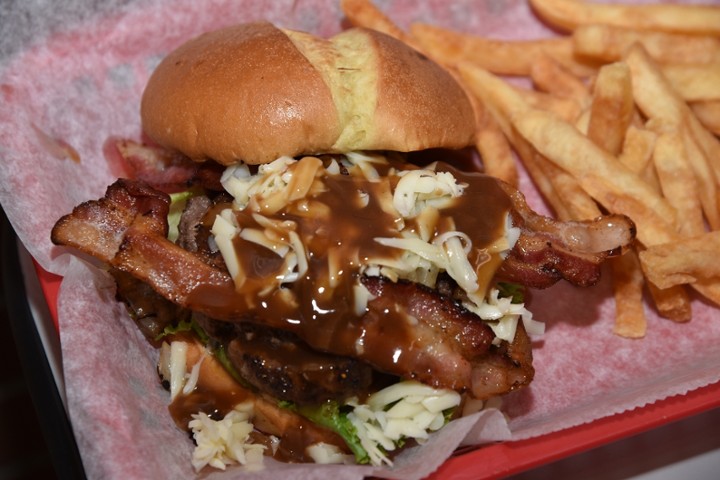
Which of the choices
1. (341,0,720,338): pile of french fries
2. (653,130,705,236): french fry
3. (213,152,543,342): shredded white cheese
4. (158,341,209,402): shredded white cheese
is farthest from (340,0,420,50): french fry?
(158,341,209,402): shredded white cheese

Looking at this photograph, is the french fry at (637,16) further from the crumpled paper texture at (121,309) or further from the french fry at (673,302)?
the french fry at (673,302)

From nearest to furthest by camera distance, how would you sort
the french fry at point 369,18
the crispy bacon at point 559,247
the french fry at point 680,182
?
the crispy bacon at point 559,247 < the french fry at point 680,182 < the french fry at point 369,18

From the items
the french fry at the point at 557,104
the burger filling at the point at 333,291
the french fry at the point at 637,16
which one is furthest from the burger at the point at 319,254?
the french fry at the point at 637,16

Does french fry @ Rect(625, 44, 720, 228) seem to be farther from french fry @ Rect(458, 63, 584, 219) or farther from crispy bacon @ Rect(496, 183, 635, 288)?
crispy bacon @ Rect(496, 183, 635, 288)

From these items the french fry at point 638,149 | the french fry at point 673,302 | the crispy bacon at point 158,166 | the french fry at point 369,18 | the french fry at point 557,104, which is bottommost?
the french fry at point 673,302

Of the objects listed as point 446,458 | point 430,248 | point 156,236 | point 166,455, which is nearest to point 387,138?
point 430,248

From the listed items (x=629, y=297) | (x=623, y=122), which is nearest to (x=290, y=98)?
(x=623, y=122)
